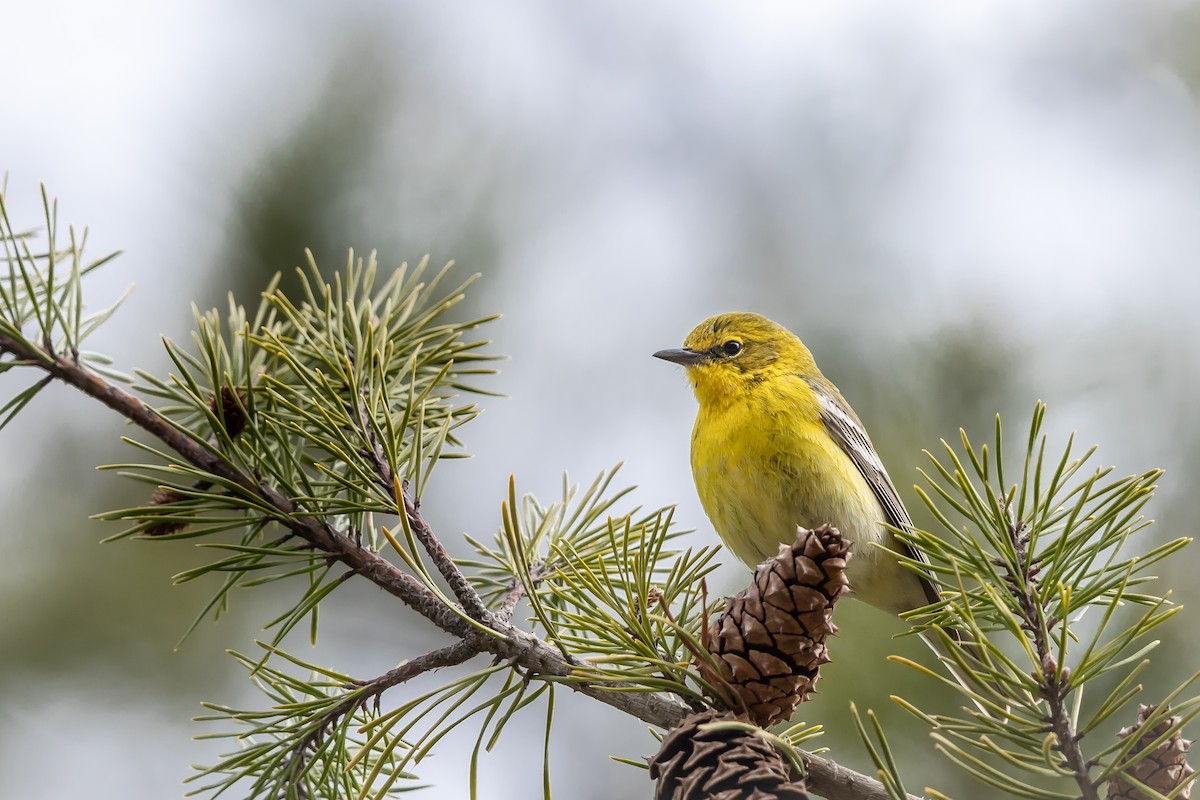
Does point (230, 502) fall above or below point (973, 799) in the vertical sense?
above

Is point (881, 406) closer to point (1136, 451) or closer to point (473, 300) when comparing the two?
point (1136, 451)

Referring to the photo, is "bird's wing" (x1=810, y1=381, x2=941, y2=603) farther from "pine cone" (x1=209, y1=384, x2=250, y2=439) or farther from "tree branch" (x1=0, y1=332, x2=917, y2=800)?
"pine cone" (x1=209, y1=384, x2=250, y2=439)

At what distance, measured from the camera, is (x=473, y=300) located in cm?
544

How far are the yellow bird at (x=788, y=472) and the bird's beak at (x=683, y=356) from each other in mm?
79

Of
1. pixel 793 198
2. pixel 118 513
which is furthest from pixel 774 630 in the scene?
pixel 793 198

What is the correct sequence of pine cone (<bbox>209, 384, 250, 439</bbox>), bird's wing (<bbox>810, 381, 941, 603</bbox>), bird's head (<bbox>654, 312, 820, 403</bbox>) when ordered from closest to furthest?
pine cone (<bbox>209, 384, 250, 439</bbox>) → bird's wing (<bbox>810, 381, 941, 603</bbox>) → bird's head (<bbox>654, 312, 820, 403</bbox>)

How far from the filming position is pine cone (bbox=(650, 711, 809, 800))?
5.24ft

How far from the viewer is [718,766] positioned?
1.66 meters

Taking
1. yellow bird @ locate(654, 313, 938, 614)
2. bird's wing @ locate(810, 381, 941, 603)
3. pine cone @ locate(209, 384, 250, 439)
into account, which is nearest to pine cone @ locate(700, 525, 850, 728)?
Result: pine cone @ locate(209, 384, 250, 439)

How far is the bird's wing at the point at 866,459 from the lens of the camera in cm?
385

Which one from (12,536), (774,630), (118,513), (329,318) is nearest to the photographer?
(774,630)

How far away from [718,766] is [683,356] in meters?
2.82

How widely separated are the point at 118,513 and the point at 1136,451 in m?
3.69

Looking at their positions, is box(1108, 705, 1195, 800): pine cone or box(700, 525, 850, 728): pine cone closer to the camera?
box(1108, 705, 1195, 800): pine cone
